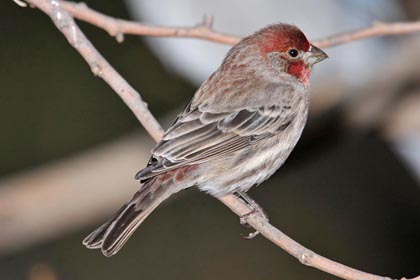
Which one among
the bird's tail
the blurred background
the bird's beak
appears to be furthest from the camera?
the blurred background

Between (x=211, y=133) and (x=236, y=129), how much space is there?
0.17 meters

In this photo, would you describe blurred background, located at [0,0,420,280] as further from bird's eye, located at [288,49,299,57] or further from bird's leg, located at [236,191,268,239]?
bird's leg, located at [236,191,268,239]

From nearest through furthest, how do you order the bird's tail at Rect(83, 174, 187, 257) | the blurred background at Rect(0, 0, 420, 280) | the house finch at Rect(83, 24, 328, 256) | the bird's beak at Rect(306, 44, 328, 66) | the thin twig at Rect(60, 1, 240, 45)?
the bird's tail at Rect(83, 174, 187, 257), the house finch at Rect(83, 24, 328, 256), the thin twig at Rect(60, 1, 240, 45), the bird's beak at Rect(306, 44, 328, 66), the blurred background at Rect(0, 0, 420, 280)

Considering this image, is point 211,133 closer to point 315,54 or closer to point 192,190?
point 315,54

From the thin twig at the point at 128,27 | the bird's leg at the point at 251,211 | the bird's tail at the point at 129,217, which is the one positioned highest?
the thin twig at the point at 128,27

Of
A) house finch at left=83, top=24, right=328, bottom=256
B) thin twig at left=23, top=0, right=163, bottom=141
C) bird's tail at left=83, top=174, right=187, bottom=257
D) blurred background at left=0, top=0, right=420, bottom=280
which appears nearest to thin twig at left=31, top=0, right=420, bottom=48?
thin twig at left=23, top=0, right=163, bottom=141

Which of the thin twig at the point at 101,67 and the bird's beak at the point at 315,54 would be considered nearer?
the thin twig at the point at 101,67

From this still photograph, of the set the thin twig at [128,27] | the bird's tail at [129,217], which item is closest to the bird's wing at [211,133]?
the bird's tail at [129,217]

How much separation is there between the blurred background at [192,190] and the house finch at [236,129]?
6.24 ft

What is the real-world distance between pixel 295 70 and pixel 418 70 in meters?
2.22

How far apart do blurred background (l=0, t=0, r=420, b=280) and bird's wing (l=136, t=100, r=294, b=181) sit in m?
2.05

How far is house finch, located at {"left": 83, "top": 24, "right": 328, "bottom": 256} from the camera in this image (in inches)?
193

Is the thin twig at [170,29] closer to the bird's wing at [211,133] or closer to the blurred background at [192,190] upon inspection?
the bird's wing at [211,133]

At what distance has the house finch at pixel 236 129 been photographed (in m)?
4.90
